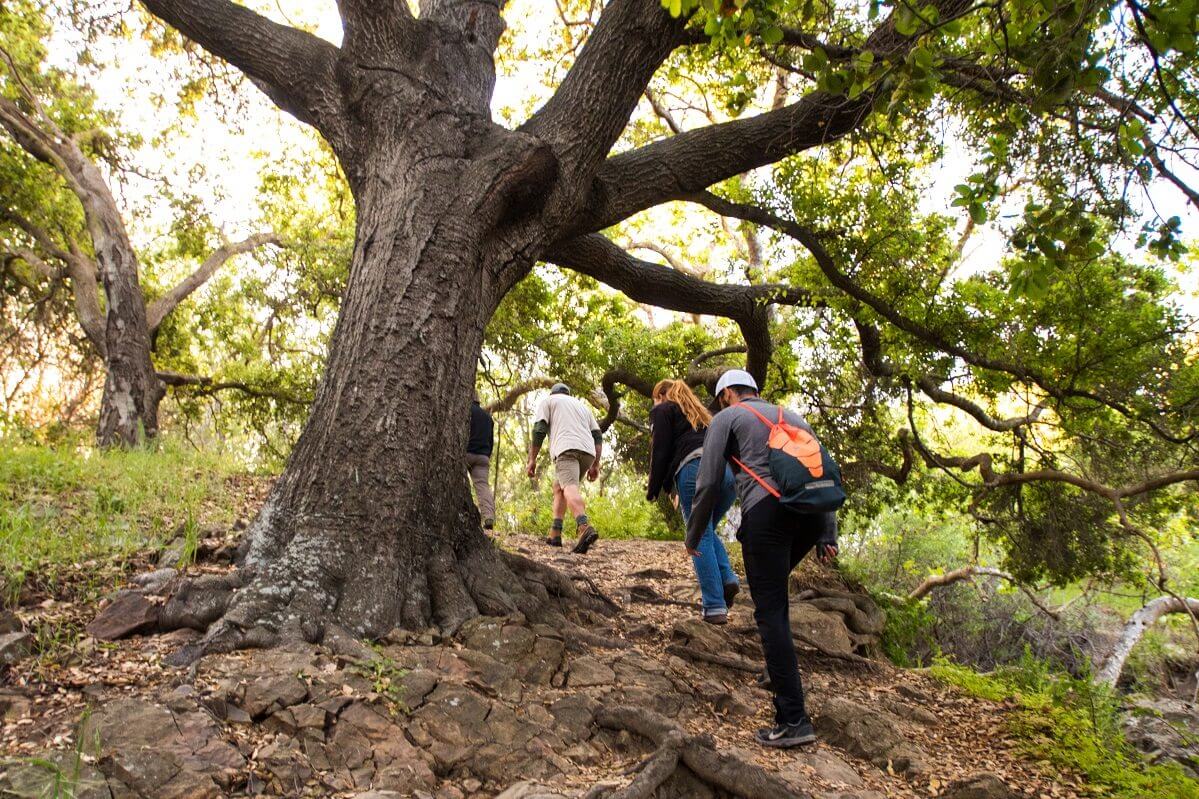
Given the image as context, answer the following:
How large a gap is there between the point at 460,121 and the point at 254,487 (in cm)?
425

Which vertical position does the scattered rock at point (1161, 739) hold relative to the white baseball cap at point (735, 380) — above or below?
below

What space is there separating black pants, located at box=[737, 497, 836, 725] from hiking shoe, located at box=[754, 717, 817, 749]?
4 cm

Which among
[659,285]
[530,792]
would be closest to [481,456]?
[659,285]

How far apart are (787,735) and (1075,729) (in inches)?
85.0

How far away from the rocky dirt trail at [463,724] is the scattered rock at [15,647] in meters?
0.04

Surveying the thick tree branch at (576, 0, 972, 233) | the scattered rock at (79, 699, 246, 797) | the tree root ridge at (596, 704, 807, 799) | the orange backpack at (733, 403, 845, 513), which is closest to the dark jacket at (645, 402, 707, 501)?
the thick tree branch at (576, 0, 972, 233)

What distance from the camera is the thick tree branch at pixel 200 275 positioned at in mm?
12844

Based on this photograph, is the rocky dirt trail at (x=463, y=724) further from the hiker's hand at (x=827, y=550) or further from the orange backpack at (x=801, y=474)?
the orange backpack at (x=801, y=474)

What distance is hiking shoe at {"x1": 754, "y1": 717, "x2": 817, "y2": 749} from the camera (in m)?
4.07

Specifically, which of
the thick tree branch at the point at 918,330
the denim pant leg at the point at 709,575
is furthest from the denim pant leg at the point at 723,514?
the thick tree branch at the point at 918,330

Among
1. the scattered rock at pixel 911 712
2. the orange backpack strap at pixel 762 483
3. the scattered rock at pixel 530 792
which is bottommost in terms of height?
the scattered rock at pixel 530 792

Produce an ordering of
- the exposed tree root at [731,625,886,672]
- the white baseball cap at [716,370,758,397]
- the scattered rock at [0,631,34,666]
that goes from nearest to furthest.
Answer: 1. the scattered rock at [0,631,34,666]
2. the white baseball cap at [716,370,758,397]
3. the exposed tree root at [731,625,886,672]

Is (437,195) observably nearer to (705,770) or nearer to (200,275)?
(705,770)

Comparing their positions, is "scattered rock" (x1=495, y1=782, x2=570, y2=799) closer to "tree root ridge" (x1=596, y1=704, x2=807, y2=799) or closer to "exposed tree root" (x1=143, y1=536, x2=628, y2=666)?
"tree root ridge" (x1=596, y1=704, x2=807, y2=799)
